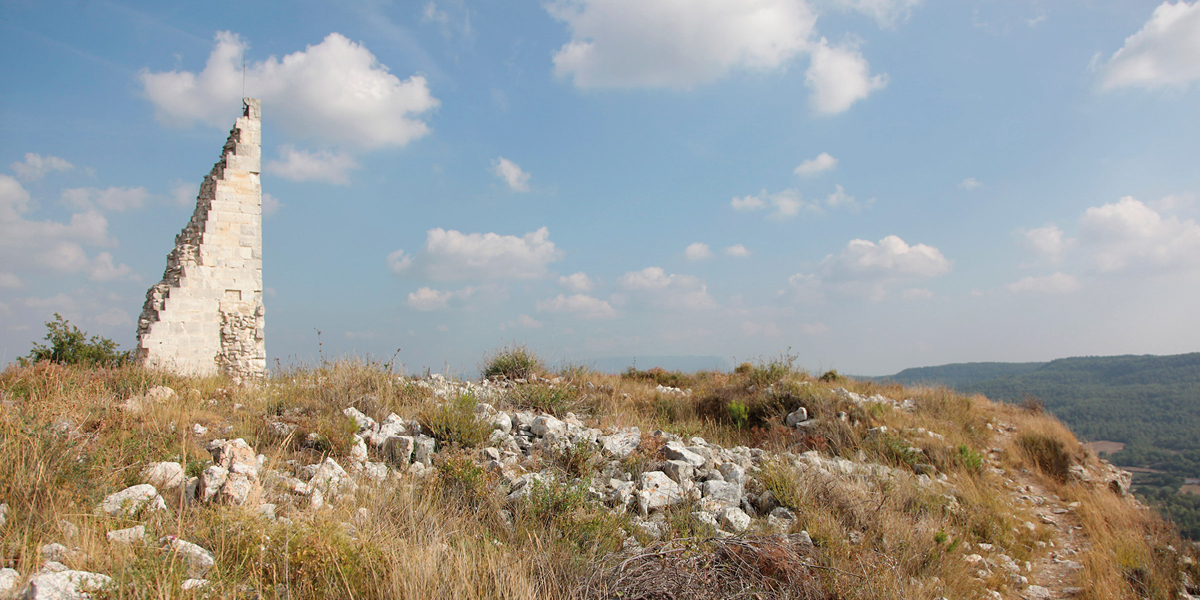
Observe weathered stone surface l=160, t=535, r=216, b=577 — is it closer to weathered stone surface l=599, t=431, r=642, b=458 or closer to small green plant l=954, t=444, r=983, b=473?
weathered stone surface l=599, t=431, r=642, b=458

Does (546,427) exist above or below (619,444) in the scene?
above

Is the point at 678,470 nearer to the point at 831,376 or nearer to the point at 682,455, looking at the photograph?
the point at 682,455

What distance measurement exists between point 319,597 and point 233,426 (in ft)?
12.7

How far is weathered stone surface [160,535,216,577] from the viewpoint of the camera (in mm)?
3211

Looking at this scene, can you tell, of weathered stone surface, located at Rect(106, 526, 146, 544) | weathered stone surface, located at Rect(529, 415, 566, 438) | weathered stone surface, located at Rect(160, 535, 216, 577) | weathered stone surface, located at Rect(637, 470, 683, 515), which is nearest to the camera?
weathered stone surface, located at Rect(160, 535, 216, 577)

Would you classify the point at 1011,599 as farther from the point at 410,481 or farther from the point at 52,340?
the point at 52,340

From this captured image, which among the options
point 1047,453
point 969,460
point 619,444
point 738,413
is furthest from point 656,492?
point 1047,453

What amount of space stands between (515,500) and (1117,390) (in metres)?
77.8

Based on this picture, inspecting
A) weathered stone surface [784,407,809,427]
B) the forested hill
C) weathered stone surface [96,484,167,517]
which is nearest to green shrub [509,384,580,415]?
weathered stone surface [784,407,809,427]

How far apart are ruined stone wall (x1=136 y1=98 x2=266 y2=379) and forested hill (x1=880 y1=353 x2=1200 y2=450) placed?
28.5 meters

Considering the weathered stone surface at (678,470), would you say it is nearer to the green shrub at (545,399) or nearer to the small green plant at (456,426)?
the small green plant at (456,426)

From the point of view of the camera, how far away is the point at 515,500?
200 inches

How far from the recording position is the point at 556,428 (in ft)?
24.3

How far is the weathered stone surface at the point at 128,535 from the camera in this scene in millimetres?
3407
